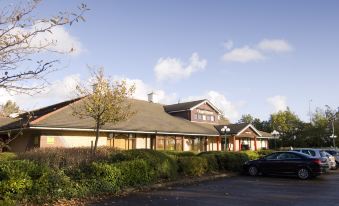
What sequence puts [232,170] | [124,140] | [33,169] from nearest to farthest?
[33,169] < [232,170] < [124,140]

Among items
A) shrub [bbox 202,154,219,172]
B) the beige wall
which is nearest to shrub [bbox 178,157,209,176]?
shrub [bbox 202,154,219,172]

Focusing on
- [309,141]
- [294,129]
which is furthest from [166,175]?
[294,129]

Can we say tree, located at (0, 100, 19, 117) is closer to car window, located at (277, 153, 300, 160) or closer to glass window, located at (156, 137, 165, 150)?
car window, located at (277, 153, 300, 160)

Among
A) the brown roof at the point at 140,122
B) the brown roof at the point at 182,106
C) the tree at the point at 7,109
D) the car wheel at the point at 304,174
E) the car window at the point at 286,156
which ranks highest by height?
the brown roof at the point at 182,106

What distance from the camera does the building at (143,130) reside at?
2622 centimetres

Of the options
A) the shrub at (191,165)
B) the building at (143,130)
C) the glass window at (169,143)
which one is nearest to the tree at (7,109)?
the building at (143,130)

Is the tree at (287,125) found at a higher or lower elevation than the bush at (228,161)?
higher

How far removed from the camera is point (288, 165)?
20531 millimetres

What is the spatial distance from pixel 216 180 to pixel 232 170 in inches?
164

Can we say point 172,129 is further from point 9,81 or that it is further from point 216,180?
point 9,81

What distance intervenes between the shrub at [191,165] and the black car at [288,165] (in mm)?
3372

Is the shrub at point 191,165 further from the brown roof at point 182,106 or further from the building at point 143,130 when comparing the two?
the brown roof at point 182,106

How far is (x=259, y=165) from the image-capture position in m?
21.4

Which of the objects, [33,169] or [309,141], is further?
[309,141]
